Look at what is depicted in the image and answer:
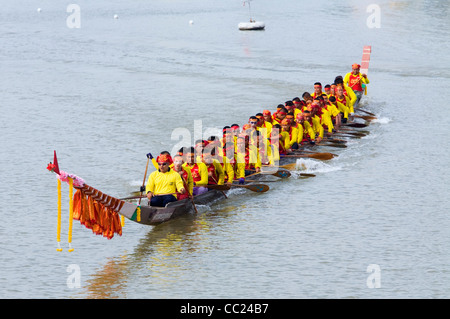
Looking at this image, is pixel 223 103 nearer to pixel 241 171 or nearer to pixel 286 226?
pixel 241 171

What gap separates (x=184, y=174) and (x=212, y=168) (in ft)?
7.29

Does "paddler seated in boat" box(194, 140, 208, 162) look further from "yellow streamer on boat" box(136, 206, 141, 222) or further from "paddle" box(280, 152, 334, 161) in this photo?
"paddle" box(280, 152, 334, 161)

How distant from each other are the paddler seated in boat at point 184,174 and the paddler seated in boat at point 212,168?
1.41 metres

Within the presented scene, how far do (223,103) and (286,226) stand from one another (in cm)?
1935

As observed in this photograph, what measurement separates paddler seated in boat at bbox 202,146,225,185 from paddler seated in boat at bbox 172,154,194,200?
1406 mm

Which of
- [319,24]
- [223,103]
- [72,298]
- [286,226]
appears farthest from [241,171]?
[319,24]

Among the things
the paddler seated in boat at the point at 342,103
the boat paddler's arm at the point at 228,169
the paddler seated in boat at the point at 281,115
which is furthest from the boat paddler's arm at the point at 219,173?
the paddler seated in boat at the point at 342,103

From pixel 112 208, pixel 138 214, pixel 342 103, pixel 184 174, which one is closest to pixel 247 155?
pixel 184 174

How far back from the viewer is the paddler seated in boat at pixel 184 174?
2150cm

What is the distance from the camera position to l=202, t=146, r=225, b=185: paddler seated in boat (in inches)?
926

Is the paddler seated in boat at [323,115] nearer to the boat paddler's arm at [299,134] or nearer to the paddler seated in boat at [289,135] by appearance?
the boat paddler's arm at [299,134]

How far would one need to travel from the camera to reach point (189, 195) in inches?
869

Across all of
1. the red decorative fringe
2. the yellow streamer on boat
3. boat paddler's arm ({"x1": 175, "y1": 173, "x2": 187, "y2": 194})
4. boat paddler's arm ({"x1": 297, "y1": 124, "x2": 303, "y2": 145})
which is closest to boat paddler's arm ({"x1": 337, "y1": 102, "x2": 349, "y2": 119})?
boat paddler's arm ({"x1": 297, "y1": 124, "x2": 303, "y2": 145})

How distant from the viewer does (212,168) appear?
23938 millimetres
